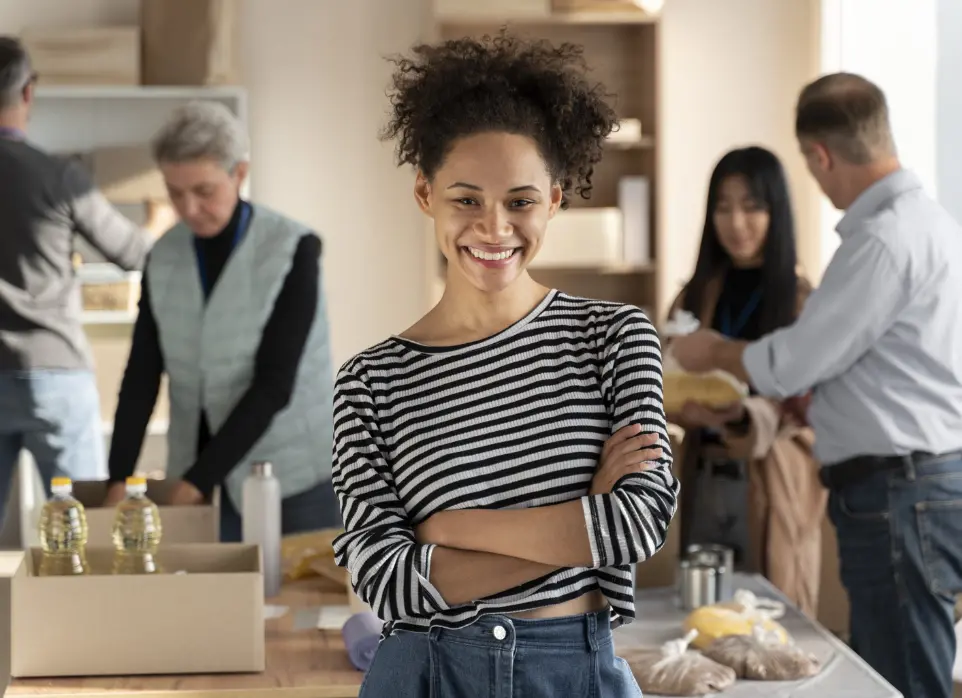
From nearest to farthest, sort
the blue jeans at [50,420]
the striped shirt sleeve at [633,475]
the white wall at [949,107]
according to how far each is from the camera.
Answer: the striped shirt sleeve at [633,475] → the blue jeans at [50,420] → the white wall at [949,107]

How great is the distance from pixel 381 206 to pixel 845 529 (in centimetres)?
280

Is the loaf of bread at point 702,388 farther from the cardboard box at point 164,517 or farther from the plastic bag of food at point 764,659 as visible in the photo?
the cardboard box at point 164,517

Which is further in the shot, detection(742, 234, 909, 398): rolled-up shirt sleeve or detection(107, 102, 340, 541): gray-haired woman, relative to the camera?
detection(107, 102, 340, 541): gray-haired woman

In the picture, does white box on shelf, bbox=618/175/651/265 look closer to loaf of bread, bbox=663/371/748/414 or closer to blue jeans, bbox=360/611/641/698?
loaf of bread, bbox=663/371/748/414

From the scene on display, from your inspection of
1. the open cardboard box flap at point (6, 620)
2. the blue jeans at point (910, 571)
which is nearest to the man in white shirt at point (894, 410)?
the blue jeans at point (910, 571)

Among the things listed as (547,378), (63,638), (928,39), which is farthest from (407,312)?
(547,378)

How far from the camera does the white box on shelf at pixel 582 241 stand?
4508mm

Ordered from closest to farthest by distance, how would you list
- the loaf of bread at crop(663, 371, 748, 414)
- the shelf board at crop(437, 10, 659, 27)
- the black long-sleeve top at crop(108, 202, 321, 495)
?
the black long-sleeve top at crop(108, 202, 321, 495), the loaf of bread at crop(663, 371, 748, 414), the shelf board at crop(437, 10, 659, 27)

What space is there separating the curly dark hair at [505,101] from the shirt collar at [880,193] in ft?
3.71

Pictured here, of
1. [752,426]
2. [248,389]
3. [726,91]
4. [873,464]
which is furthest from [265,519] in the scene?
[726,91]

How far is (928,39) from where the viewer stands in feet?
13.0

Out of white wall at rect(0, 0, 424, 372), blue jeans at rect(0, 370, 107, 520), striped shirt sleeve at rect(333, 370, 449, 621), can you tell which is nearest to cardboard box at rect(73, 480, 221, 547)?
striped shirt sleeve at rect(333, 370, 449, 621)

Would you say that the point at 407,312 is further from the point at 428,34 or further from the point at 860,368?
the point at 860,368

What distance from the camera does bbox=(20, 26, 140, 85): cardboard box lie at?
439cm
